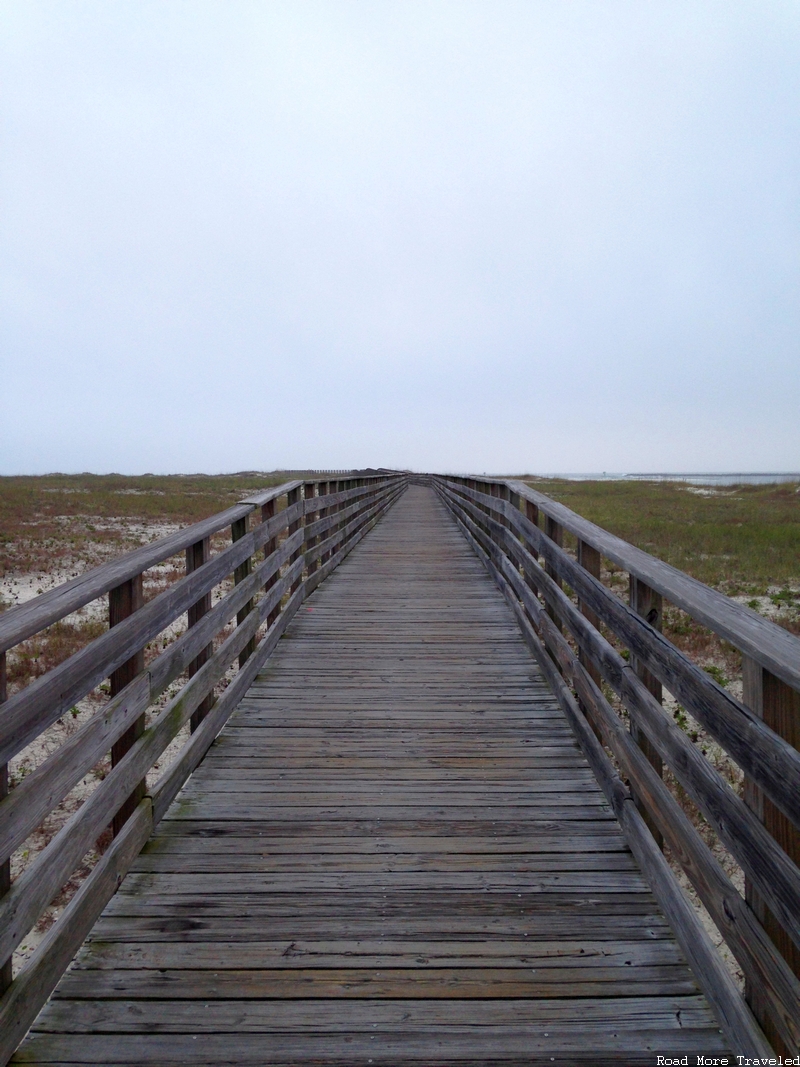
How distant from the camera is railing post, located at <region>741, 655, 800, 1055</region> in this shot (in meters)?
1.58

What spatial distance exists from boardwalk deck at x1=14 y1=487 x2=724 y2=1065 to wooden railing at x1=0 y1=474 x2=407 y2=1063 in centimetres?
14

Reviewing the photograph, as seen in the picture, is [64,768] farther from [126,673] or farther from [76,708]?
[76,708]

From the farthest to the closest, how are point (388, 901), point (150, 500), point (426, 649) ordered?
point (150, 500)
point (426, 649)
point (388, 901)

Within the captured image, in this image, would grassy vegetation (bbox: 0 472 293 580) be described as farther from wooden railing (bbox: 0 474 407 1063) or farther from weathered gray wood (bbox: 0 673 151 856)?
weathered gray wood (bbox: 0 673 151 856)

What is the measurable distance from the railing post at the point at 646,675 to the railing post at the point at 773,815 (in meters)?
0.76

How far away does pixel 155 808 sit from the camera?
2.72 metres

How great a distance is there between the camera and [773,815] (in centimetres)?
164

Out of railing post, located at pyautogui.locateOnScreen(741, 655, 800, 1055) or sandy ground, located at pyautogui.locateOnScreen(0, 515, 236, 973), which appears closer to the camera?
railing post, located at pyautogui.locateOnScreen(741, 655, 800, 1055)

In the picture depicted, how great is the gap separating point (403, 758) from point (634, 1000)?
1694 mm

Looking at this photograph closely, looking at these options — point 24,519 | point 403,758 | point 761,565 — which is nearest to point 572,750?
point 403,758

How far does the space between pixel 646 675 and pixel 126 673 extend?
2.07 metres

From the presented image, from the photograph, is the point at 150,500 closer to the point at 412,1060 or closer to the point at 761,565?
the point at 761,565

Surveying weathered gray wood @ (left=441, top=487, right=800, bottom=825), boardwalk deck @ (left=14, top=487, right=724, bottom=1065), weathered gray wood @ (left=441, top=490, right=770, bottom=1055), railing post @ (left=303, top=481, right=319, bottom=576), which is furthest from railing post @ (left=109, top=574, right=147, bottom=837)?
railing post @ (left=303, top=481, right=319, bottom=576)

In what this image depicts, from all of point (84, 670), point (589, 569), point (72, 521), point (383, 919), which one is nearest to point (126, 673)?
point (84, 670)
